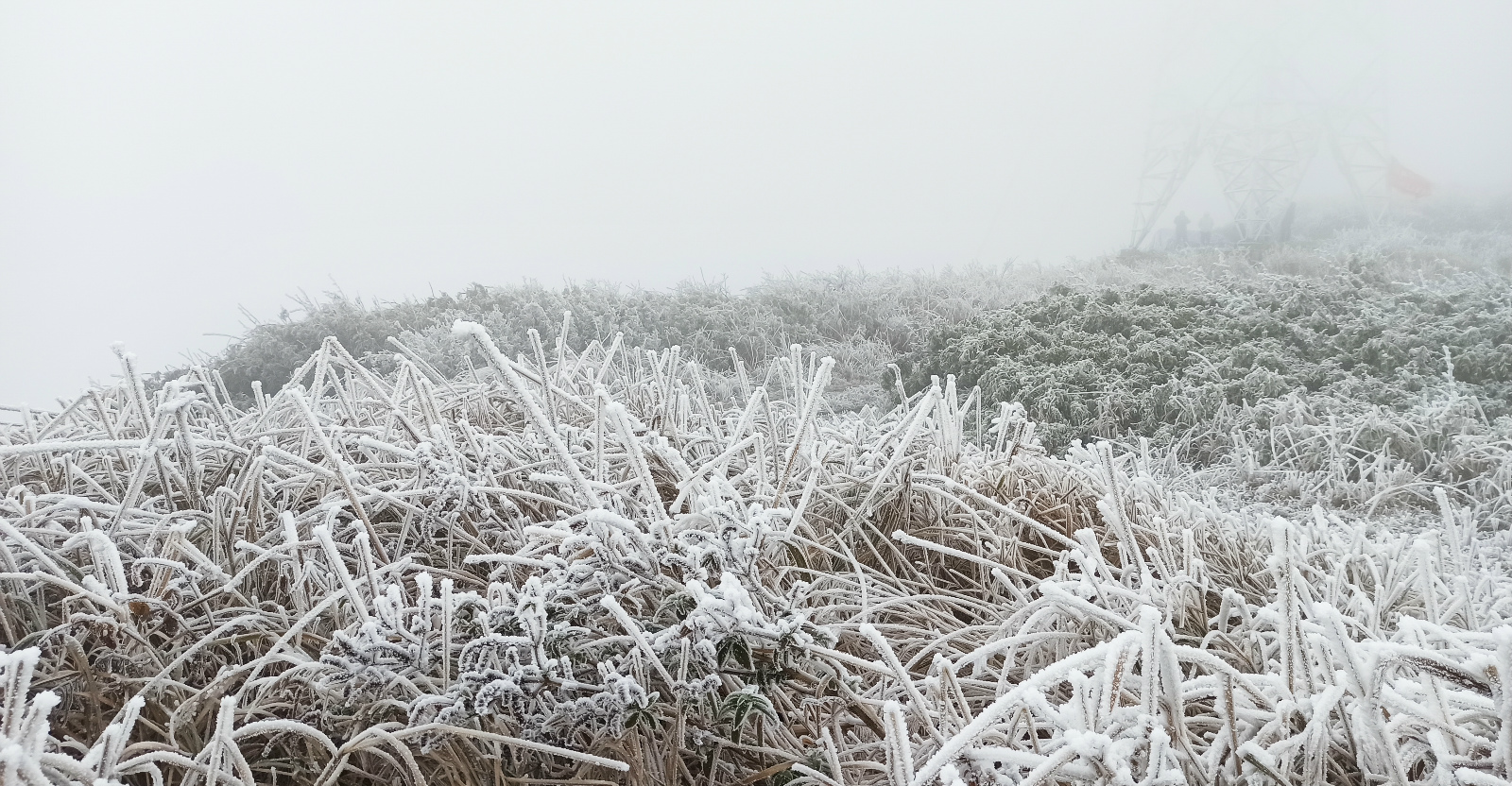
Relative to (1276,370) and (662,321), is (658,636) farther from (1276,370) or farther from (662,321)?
(662,321)

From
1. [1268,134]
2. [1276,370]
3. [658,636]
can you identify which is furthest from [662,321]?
Result: [1268,134]

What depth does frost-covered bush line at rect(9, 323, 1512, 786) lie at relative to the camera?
2.11 feet

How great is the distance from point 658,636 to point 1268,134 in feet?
35.4

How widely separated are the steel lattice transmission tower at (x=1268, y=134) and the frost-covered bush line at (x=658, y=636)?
8535mm

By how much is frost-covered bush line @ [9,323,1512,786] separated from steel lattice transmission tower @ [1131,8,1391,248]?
8.53m

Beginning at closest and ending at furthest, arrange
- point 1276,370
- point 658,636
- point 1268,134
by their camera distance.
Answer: point 658,636
point 1276,370
point 1268,134

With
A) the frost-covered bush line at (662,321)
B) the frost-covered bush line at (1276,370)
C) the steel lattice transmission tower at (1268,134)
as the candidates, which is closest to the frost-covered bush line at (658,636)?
the frost-covered bush line at (1276,370)

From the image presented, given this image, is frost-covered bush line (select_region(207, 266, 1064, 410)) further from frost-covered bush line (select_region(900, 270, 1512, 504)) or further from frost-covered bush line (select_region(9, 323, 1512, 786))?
frost-covered bush line (select_region(9, 323, 1512, 786))

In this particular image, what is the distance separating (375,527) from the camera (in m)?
1.31

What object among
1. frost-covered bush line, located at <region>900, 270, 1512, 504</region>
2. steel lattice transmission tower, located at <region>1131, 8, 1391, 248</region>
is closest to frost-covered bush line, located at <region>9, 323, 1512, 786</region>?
frost-covered bush line, located at <region>900, 270, 1512, 504</region>

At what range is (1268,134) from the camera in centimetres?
935

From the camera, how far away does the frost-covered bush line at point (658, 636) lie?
0.64 m

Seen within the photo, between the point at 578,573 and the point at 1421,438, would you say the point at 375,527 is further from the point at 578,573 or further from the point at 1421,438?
the point at 1421,438

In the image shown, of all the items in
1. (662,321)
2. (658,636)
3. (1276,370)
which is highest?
(658,636)
